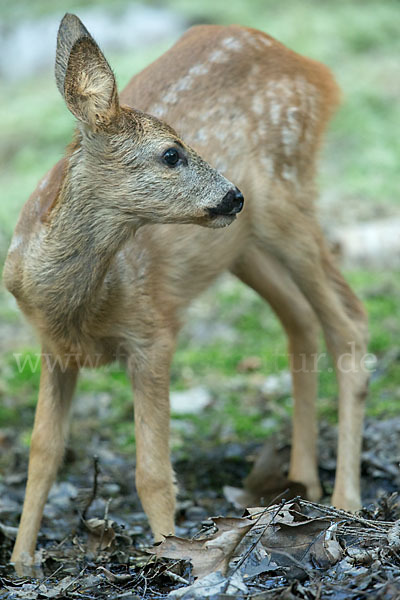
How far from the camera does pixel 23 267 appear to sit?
4156 mm

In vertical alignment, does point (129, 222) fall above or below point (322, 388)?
above

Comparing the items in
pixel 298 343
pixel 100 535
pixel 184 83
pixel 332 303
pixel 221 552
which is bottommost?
pixel 100 535

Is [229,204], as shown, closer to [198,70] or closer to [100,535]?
[198,70]

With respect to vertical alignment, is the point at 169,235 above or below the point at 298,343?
above

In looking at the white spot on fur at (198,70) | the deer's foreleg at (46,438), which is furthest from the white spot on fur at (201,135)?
the deer's foreleg at (46,438)

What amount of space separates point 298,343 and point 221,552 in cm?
237

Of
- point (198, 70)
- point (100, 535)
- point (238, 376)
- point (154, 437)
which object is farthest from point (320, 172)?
point (100, 535)

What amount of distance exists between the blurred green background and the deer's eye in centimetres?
123

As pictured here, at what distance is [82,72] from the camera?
3.74 m

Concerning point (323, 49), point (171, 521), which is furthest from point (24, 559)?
point (323, 49)

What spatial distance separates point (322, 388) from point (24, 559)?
2.93m

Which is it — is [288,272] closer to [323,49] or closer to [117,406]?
[117,406]

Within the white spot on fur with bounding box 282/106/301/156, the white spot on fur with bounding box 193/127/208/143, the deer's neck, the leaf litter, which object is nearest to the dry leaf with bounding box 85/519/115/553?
the leaf litter

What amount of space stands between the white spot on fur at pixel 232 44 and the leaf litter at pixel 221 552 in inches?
91.6
